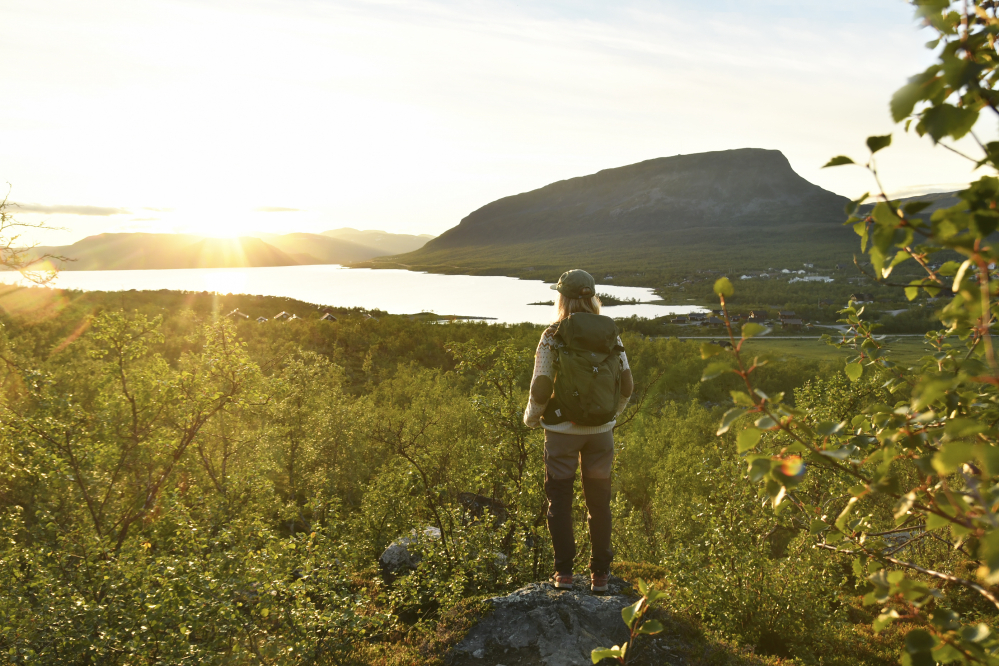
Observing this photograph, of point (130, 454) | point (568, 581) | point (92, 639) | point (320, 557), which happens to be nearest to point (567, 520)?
point (568, 581)

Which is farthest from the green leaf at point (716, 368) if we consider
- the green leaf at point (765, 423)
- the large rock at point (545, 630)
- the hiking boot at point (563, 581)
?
the hiking boot at point (563, 581)

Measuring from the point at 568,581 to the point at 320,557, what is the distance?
222 cm

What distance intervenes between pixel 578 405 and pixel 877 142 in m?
3.38

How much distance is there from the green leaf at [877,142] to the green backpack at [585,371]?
3.19m

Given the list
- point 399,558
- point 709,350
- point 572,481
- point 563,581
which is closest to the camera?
point 709,350

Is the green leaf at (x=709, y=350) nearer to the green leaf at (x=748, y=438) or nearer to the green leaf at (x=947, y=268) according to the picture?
the green leaf at (x=748, y=438)

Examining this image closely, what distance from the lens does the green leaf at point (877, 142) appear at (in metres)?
1.31

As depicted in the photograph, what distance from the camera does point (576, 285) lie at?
4664 mm

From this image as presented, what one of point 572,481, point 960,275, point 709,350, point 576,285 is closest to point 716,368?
point 709,350

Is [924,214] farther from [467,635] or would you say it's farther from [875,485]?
[467,635]

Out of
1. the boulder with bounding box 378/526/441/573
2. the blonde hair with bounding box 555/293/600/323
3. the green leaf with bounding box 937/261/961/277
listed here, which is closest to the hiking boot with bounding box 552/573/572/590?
the blonde hair with bounding box 555/293/600/323

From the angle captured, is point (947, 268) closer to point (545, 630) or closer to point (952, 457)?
point (952, 457)

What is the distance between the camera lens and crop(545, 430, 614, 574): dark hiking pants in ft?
15.6

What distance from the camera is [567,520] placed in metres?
4.91
